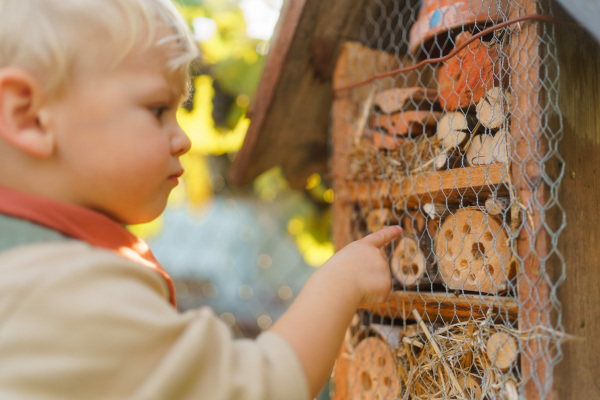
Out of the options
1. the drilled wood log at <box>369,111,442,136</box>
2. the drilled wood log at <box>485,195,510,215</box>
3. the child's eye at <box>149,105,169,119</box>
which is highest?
the drilled wood log at <box>369,111,442,136</box>

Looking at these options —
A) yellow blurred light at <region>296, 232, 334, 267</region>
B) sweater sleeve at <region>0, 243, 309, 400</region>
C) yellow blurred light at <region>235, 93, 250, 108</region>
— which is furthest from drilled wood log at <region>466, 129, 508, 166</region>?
yellow blurred light at <region>235, 93, 250, 108</region>

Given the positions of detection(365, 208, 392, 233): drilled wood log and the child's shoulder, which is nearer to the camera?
the child's shoulder

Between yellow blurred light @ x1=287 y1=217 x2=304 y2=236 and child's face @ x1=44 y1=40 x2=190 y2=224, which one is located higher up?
child's face @ x1=44 y1=40 x2=190 y2=224

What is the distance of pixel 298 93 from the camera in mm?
1717

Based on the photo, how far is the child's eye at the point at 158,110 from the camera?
2.40 feet

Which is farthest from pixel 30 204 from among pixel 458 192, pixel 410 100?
pixel 410 100

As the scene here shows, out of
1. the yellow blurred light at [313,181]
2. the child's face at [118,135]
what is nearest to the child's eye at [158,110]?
the child's face at [118,135]

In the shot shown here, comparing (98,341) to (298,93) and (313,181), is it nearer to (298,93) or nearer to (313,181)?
(298,93)

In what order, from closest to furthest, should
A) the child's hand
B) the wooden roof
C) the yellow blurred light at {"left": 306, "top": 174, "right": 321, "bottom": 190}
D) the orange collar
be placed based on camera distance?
1. the orange collar
2. the child's hand
3. the wooden roof
4. the yellow blurred light at {"left": 306, "top": 174, "right": 321, "bottom": 190}

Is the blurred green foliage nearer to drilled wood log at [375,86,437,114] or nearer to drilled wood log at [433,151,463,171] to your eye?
drilled wood log at [375,86,437,114]

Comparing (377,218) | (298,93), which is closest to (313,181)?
(298,93)

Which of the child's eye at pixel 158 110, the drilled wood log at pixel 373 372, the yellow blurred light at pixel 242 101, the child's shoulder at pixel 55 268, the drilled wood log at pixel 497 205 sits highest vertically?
the yellow blurred light at pixel 242 101

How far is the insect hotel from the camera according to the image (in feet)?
2.74

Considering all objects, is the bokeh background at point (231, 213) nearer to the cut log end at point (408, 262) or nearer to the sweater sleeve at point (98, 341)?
the cut log end at point (408, 262)
